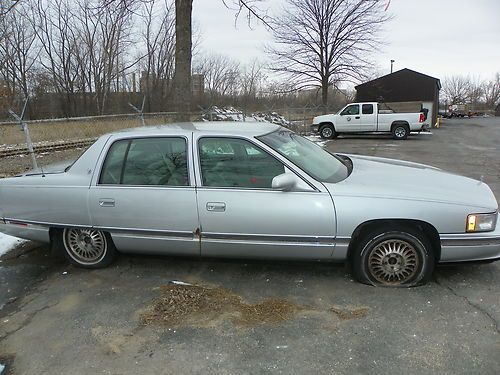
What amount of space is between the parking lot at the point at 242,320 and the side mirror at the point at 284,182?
96 centimetres

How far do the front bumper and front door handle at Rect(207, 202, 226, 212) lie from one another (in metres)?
1.91

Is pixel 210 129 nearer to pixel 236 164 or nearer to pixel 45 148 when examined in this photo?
pixel 236 164

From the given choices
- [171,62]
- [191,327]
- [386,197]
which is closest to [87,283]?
[191,327]

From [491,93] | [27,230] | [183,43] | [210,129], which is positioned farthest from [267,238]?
[491,93]

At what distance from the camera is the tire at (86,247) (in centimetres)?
408

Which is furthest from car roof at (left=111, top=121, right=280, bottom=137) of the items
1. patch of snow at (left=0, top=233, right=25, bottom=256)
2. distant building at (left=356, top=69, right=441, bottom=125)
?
distant building at (left=356, top=69, right=441, bottom=125)

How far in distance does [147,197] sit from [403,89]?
32551mm

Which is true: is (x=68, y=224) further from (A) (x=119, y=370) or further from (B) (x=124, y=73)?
(B) (x=124, y=73)

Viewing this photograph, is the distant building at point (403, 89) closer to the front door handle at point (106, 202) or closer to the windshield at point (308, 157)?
the windshield at point (308, 157)

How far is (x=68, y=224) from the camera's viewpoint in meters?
4.02

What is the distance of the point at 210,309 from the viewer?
3.33m

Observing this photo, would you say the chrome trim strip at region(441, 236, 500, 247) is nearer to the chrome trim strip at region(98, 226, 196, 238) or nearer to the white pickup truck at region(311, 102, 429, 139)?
the chrome trim strip at region(98, 226, 196, 238)

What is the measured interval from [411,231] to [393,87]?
105ft

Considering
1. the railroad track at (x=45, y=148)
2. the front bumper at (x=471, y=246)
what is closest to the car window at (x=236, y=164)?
the front bumper at (x=471, y=246)
